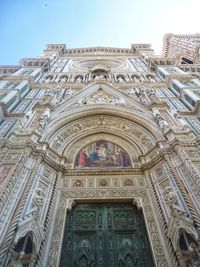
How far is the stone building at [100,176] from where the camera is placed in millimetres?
5000

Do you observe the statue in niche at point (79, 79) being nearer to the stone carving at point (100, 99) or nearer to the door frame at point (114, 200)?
the stone carving at point (100, 99)

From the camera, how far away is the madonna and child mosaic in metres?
7.84

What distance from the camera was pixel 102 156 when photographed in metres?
8.20

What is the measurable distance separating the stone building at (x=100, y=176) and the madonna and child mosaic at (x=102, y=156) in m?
0.04

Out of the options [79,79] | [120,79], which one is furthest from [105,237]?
[79,79]

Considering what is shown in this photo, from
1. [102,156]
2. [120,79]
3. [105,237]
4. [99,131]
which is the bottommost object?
[105,237]

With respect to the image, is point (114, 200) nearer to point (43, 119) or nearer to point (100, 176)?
point (100, 176)

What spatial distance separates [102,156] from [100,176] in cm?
110

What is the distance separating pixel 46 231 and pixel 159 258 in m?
2.61

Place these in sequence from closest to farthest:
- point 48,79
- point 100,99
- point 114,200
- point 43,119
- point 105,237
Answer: point 105,237 < point 114,200 < point 43,119 < point 100,99 < point 48,79

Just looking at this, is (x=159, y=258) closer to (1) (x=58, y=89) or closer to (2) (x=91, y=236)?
(2) (x=91, y=236)

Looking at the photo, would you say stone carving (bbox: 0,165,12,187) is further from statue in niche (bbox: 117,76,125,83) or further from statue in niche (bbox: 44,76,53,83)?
statue in niche (bbox: 117,76,125,83)

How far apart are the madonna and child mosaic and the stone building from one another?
4cm

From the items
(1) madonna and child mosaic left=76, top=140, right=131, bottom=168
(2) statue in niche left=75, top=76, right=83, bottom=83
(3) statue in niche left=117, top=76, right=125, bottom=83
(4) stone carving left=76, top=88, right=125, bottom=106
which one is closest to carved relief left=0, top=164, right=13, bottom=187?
(1) madonna and child mosaic left=76, top=140, right=131, bottom=168
